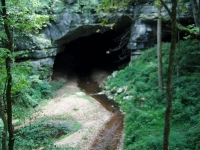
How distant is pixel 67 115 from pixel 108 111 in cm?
305

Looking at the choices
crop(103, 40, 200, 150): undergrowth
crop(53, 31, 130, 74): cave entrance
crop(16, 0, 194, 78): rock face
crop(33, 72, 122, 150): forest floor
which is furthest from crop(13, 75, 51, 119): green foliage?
crop(53, 31, 130, 74): cave entrance

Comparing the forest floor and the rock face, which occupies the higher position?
the rock face

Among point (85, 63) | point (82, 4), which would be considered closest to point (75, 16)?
point (82, 4)

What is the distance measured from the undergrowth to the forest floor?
1559 millimetres

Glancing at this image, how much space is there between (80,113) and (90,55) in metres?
15.5

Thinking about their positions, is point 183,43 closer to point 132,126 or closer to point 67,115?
point 132,126

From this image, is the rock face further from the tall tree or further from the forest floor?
the tall tree

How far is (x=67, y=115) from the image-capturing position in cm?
1409

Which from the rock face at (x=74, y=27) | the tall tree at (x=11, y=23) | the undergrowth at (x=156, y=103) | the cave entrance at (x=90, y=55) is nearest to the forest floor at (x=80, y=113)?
the undergrowth at (x=156, y=103)

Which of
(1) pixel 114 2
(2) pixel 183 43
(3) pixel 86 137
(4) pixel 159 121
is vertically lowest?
(3) pixel 86 137

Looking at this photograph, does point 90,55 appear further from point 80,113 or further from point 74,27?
point 80,113

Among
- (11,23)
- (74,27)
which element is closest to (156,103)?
(11,23)

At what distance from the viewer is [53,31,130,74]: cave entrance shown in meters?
26.3

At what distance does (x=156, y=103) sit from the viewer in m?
12.5
